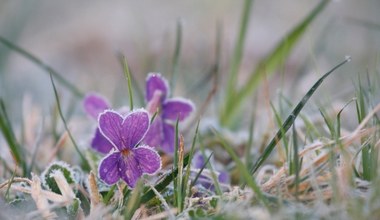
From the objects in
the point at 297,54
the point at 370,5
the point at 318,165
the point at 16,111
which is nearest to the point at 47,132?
the point at 16,111

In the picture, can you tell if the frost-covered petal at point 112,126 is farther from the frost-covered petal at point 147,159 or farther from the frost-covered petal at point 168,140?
the frost-covered petal at point 168,140

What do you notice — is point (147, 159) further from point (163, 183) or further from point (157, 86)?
point (157, 86)

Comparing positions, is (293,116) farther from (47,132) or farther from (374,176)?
(47,132)

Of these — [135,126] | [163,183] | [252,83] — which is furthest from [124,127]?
[252,83]

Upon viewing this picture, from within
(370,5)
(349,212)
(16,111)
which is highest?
(370,5)

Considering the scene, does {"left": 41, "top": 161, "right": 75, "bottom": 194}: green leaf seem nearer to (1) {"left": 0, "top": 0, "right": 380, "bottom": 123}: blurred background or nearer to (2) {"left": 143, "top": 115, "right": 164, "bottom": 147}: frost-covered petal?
(2) {"left": 143, "top": 115, "right": 164, "bottom": 147}: frost-covered petal

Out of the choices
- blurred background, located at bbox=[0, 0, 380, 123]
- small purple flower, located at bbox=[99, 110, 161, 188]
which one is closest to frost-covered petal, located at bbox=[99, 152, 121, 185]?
small purple flower, located at bbox=[99, 110, 161, 188]
